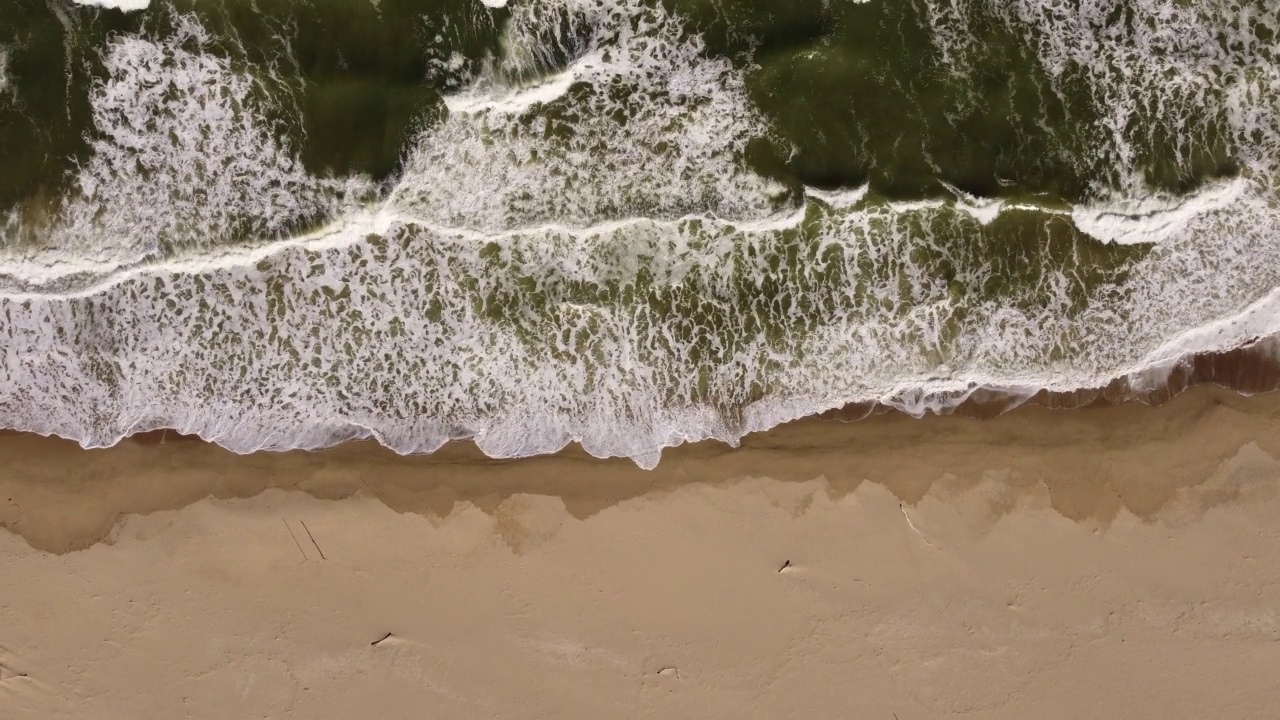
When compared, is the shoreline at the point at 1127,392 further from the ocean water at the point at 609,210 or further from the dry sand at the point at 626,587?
the dry sand at the point at 626,587

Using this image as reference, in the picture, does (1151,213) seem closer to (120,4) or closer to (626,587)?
(626,587)

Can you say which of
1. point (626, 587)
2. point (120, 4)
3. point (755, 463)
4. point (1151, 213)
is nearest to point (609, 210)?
point (755, 463)

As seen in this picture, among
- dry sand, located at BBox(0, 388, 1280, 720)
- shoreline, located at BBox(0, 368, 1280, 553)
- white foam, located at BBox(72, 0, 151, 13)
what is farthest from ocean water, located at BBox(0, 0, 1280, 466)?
dry sand, located at BBox(0, 388, 1280, 720)

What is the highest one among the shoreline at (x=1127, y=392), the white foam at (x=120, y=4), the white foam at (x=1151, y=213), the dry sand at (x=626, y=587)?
the white foam at (x=120, y=4)

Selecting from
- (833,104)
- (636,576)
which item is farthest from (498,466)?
(833,104)

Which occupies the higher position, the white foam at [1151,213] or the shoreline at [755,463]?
the white foam at [1151,213]

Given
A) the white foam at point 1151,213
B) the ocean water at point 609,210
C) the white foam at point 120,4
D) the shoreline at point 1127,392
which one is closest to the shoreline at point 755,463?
the shoreline at point 1127,392
